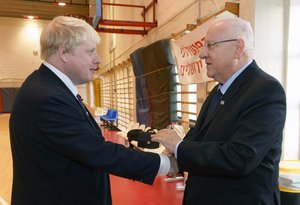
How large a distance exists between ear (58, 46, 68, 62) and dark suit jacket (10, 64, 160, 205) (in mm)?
87

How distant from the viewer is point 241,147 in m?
1.12

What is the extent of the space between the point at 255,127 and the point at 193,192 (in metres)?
0.55

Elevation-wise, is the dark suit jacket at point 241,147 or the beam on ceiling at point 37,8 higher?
the beam on ceiling at point 37,8

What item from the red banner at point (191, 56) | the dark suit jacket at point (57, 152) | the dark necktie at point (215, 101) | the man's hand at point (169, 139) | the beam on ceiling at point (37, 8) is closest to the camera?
the dark suit jacket at point (57, 152)

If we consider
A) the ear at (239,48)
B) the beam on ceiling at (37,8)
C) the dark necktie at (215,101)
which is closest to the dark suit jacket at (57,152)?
the dark necktie at (215,101)

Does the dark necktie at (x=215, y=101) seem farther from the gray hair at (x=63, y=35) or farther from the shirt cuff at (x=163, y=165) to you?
the gray hair at (x=63, y=35)

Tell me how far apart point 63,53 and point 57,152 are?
45 cm

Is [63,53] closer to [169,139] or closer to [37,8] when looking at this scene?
[169,139]

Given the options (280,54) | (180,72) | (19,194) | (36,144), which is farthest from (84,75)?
(180,72)

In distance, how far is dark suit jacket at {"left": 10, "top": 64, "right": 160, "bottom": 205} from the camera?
1.06m

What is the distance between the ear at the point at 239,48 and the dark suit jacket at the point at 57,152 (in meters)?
0.72

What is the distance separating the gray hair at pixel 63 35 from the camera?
1176mm

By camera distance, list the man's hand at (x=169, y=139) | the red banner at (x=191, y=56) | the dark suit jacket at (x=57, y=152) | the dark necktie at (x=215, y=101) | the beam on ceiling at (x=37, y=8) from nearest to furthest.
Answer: the dark suit jacket at (x=57, y=152), the man's hand at (x=169, y=139), the dark necktie at (x=215, y=101), the red banner at (x=191, y=56), the beam on ceiling at (x=37, y=8)

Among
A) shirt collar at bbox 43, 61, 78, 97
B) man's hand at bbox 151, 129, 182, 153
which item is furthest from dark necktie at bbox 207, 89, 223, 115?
shirt collar at bbox 43, 61, 78, 97
